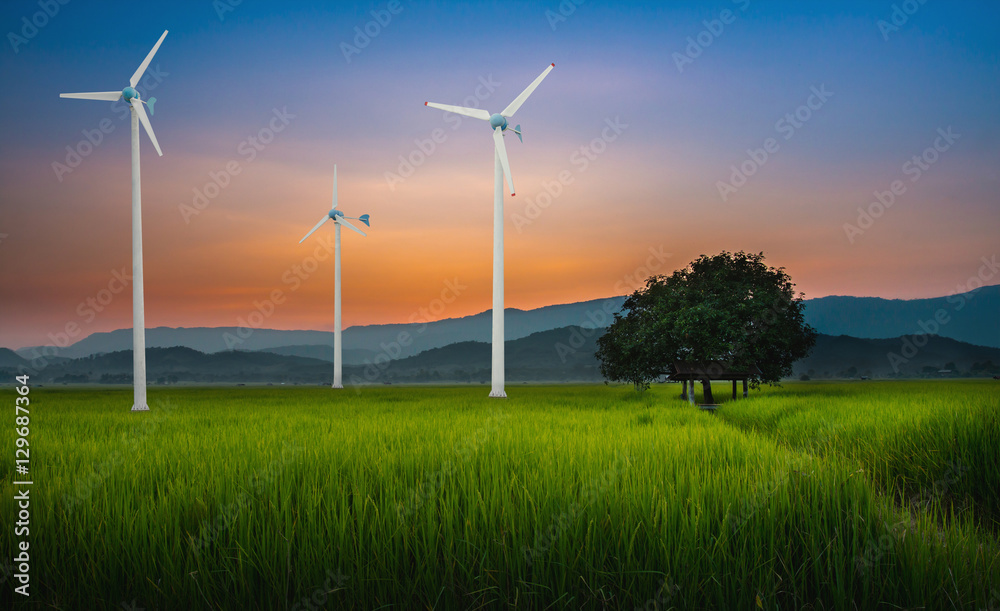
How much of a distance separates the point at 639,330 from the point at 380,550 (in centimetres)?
4049

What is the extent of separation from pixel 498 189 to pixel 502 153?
3053 millimetres

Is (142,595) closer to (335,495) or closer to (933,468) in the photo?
(335,495)

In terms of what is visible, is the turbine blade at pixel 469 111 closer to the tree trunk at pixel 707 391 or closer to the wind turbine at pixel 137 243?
the wind turbine at pixel 137 243

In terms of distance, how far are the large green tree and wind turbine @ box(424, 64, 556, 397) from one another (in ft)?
35.0

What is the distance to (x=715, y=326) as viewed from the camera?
4003cm

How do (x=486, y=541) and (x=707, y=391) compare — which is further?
(x=707, y=391)

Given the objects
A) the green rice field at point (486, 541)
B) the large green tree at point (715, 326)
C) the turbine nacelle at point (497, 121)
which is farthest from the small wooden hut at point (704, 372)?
the green rice field at point (486, 541)

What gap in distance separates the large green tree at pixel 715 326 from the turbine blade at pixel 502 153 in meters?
16.1

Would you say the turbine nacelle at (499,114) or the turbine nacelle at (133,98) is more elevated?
the turbine nacelle at (499,114)

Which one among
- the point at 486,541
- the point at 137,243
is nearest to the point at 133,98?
the point at 137,243

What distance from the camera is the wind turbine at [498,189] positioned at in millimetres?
44203

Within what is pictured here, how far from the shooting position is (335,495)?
7172 mm

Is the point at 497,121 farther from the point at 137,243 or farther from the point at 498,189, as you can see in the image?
the point at 137,243

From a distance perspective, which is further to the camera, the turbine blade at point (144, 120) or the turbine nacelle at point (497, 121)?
the turbine nacelle at point (497, 121)
